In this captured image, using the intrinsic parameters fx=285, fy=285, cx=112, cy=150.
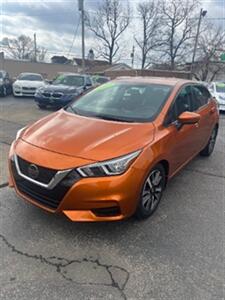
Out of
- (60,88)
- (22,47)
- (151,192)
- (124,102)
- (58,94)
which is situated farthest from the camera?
(22,47)

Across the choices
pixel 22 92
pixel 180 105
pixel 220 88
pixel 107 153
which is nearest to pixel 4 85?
pixel 22 92

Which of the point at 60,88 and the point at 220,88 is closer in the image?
the point at 60,88

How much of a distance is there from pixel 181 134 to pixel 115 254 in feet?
6.04

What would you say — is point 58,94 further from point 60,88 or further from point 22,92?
point 22,92

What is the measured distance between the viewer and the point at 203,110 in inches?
194

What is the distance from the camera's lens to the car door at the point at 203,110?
184 inches

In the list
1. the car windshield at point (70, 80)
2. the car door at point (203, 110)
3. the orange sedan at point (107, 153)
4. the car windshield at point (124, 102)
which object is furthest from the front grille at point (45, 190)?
the car windshield at point (70, 80)

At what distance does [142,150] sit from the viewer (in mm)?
2893

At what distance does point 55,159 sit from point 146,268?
1285 mm

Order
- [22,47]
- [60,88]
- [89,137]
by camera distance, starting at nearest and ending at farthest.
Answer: [89,137], [60,88], [22,47]

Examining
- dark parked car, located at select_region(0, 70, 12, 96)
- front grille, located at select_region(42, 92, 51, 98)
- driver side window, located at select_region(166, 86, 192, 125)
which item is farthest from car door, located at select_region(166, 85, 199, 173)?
dark parked car, located at select_region(0, 70, 12, 96)

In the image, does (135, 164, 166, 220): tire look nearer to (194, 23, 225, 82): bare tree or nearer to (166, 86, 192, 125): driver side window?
(166, 86, 192, 125): driver side window

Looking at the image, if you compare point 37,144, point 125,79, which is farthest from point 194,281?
point 125,79

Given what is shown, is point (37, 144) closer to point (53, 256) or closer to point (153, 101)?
point (53, 256)
